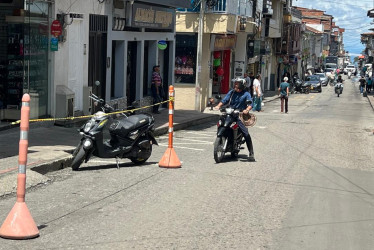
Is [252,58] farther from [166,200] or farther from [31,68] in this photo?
[166,200]

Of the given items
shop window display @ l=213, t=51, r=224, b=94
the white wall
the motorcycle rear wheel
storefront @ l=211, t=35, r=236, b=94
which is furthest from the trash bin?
shop window display @ l=213, t=51, r=224, b=94

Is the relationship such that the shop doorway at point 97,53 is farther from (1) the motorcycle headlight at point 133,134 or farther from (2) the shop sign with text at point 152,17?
(1) the motorcycle headlight at point 133,134

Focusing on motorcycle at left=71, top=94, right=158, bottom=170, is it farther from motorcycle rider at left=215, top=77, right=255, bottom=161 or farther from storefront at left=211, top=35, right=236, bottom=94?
storefront at left=211, top=35, right=236, bottom=94

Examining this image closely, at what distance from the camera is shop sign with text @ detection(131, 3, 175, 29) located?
2257 cm

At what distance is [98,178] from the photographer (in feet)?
36.4

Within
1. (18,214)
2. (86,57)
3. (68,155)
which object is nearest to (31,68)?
(86,57)

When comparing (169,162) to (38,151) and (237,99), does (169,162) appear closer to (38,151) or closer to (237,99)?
(237,99)

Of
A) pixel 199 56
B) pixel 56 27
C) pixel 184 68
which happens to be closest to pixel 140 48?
pixel 199 56

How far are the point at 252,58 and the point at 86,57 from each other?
1154 inches

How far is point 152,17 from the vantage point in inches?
958

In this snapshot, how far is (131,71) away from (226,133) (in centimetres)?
1112

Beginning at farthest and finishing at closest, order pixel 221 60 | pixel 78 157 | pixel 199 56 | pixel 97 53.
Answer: pixel 221 60
pixel 199 56
pixel 97 53
pixel 78 157

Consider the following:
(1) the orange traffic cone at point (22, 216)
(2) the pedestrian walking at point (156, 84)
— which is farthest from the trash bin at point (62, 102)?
(1) the orange traffic cone at point (22, 216)

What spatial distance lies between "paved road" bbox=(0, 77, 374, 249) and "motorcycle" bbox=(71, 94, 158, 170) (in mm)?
303
